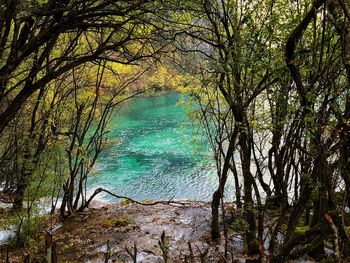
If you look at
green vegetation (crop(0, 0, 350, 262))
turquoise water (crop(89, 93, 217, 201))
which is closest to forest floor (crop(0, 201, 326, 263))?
green vegetation (crop(0, 0, 350, 262))

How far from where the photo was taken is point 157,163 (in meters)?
21.5

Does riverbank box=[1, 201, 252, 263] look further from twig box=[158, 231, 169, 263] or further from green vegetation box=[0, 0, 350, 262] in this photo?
twig box=[158, 231, 169, 263]

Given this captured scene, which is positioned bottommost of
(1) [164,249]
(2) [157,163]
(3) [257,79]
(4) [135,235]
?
(1) [164,249]

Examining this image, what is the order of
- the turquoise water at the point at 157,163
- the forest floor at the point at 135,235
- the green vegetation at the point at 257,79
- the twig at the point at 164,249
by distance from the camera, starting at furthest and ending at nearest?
1. the turquoise water at the point at 157,163
2. the forest floor at the point at 135,235
3. the green vegetation at the point at 257,79
4. the twig at the point at 164,249

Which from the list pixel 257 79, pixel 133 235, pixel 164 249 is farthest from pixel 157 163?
pixel 164 249

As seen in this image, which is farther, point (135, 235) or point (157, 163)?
point (157, 163)

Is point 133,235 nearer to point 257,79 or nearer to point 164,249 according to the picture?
point 164,249

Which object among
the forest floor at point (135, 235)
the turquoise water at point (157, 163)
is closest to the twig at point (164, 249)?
the forest floor at point (135, 235)

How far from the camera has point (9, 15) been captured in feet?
15.6

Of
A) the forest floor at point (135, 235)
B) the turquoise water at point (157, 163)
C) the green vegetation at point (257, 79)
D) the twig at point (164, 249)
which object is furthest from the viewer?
the turquoise water at point (157, 163)

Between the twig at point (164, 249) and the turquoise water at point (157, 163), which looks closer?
the twig at point (164, 249)

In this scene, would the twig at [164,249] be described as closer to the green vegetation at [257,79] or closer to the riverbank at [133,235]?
the green vegetation at [257,79]

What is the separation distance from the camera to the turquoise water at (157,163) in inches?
668

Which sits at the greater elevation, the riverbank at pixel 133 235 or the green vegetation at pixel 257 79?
the green vegetation at pixel 257 79
